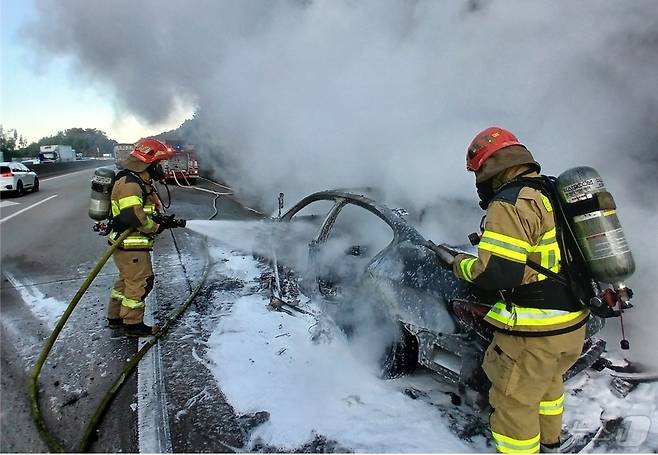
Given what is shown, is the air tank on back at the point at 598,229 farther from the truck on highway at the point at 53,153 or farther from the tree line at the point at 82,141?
the tree line at the point at 82,141

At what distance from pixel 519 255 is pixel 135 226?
10.0 feet

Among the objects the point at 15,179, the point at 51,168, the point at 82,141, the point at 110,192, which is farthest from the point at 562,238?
the point at 82,141

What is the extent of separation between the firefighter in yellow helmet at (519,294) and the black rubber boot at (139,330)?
9.48ft

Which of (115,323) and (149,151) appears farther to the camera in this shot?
(115,323)

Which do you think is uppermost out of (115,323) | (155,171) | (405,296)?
→ (155,171)

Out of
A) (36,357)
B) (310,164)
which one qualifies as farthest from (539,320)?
(310,164)

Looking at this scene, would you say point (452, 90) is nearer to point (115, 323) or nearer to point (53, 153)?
point (115, 323)

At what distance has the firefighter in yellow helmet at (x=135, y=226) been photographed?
3.82 meters

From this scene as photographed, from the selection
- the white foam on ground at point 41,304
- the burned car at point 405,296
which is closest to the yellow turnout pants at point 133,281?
the white foam on ground at point 41,304

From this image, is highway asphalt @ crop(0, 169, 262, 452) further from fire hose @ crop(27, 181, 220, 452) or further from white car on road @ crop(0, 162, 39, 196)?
white car on road @ crop(0, 162, 39, 196)

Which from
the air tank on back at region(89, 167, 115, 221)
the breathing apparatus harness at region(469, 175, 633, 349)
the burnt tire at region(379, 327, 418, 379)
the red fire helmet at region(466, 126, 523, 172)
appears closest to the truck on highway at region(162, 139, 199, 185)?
the air tank on back at region(89, 167, 115, 221)

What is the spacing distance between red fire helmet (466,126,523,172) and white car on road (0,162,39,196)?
16.7 meters

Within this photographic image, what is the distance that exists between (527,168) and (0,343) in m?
4.31

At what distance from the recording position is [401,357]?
300cm
